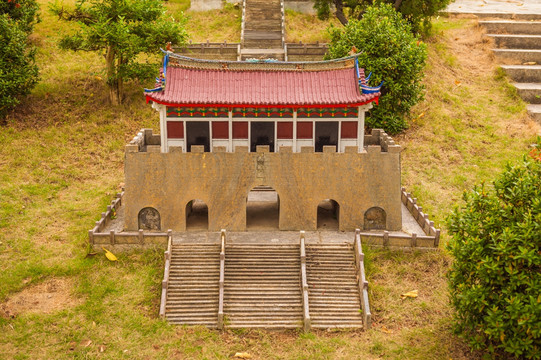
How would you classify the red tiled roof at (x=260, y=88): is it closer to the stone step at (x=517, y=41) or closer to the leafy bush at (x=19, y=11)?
the leafy bush at (x=19, y=11)

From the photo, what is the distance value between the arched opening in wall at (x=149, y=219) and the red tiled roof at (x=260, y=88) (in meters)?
4.07

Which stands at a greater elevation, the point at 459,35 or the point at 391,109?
the point at 459,35

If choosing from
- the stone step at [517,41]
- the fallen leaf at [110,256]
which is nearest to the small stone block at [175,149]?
the fallen leaf at [110,256]

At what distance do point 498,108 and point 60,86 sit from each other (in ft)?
87.3

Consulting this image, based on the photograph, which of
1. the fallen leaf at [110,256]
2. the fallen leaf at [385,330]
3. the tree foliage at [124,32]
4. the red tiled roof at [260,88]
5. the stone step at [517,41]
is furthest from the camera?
the stone step at [517,41]

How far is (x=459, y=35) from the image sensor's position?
4225 cm

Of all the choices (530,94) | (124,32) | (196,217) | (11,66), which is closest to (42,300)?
(196,217)

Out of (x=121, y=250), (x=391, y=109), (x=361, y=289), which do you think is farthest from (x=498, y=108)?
(x=121, y=250)

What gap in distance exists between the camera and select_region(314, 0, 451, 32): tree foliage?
35.8m

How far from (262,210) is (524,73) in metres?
23.4

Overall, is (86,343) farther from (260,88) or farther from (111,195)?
(260,88)

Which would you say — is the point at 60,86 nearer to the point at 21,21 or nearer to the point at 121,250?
the point at 21,21

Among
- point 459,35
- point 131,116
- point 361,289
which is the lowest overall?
point 361,289

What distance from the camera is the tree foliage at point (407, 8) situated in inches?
1410
